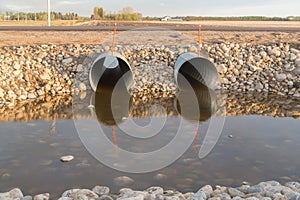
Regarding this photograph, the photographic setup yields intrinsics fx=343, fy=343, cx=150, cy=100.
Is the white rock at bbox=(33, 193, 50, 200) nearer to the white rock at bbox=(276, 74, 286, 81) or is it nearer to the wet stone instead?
the wet stone

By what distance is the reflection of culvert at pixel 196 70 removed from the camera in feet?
36.6

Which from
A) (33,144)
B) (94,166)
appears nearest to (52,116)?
(33,144)

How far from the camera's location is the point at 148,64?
39.6 ft

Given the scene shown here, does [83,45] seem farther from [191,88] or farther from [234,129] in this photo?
[234,129]

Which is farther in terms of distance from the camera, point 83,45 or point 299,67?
point 83,45

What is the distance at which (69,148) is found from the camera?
21.5 feet

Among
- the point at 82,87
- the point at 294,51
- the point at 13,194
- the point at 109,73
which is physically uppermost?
the point at 294,51

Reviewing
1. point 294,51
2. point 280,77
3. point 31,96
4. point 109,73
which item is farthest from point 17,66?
point 294,51

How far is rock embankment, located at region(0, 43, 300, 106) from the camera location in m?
11.0

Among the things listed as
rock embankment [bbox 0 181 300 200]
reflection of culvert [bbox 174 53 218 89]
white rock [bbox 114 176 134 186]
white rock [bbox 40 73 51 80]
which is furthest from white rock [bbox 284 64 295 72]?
white rock [bbox 114 176 134 186]

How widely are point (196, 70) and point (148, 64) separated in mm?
1861

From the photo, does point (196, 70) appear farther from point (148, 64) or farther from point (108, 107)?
point (108, 107)

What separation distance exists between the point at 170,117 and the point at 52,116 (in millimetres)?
3016

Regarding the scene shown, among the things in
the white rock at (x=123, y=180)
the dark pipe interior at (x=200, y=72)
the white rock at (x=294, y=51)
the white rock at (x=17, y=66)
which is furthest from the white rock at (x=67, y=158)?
the white rock at (x=294, y=51)
